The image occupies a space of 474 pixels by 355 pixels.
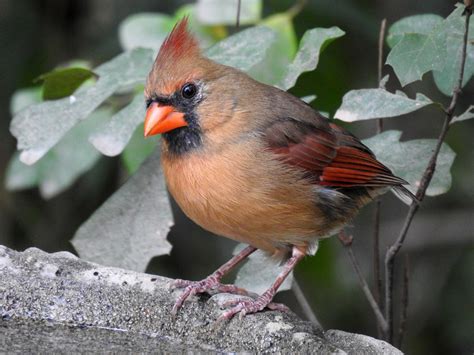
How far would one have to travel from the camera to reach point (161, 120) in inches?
127

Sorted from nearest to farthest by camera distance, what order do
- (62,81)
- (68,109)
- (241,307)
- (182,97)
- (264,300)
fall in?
1. (241,307)
2. (264,300)
3. (182,97)
4. (68,109)
5. (62,81)

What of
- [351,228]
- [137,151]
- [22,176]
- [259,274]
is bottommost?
[351,228]

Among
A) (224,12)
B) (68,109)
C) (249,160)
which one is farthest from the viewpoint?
(224,12)

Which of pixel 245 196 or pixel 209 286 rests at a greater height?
pixel 245 196

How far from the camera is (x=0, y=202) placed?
579 centimetres

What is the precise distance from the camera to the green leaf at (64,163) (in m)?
3.99

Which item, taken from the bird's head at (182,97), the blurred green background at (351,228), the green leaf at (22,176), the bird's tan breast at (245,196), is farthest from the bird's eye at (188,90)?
the blurred green background at (351,228)

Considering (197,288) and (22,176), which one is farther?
(22,176)

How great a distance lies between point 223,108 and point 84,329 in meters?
1.05

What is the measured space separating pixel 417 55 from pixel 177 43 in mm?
833

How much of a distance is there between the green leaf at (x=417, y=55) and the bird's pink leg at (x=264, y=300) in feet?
2.44

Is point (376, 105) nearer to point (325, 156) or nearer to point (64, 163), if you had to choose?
point (325, 156)

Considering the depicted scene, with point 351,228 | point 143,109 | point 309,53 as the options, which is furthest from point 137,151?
point 351,228

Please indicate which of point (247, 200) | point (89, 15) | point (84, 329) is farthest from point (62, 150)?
point (89, 15)
